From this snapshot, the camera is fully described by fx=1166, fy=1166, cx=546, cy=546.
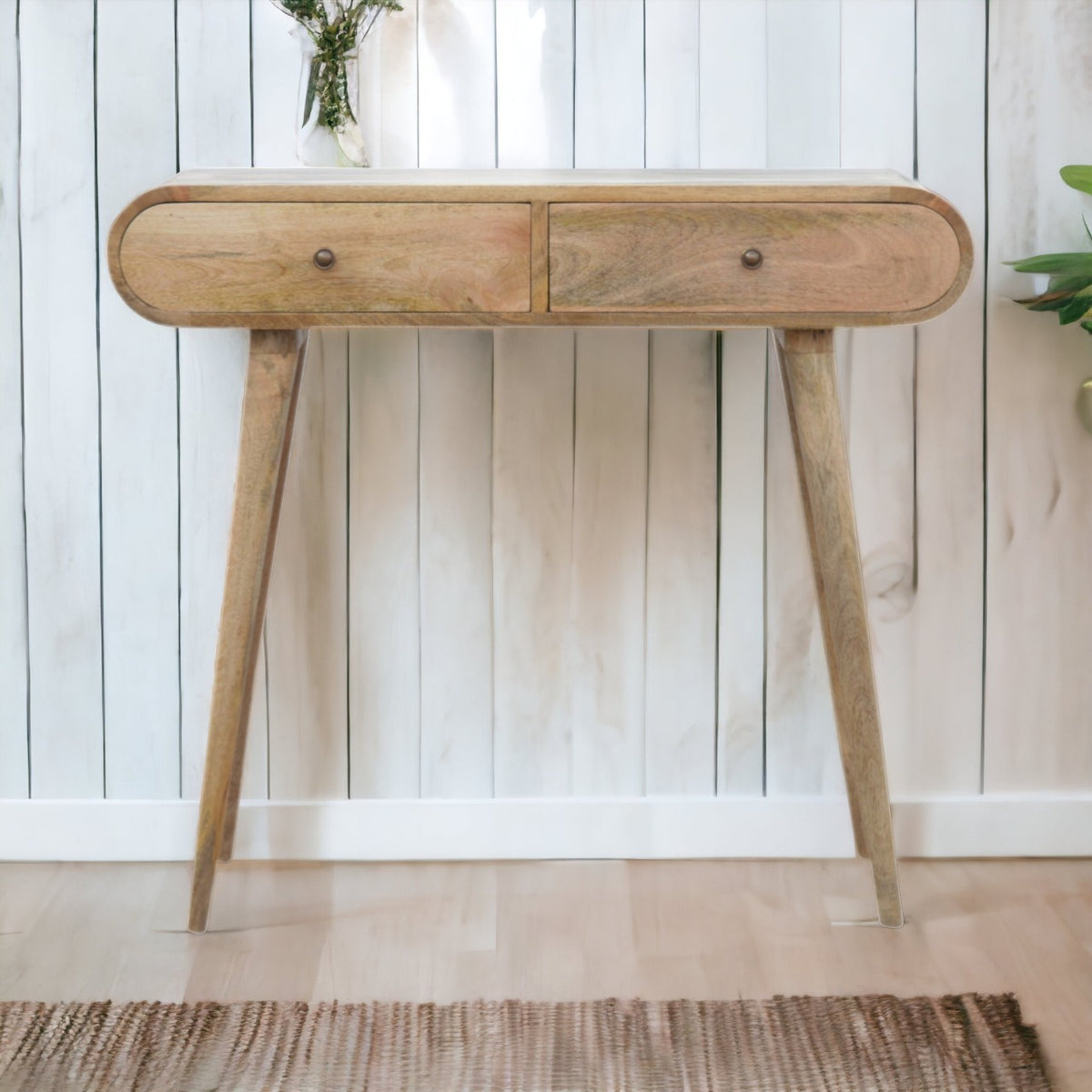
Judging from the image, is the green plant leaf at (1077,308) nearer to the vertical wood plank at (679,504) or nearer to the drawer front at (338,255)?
the vertical wood plank at (679,504)

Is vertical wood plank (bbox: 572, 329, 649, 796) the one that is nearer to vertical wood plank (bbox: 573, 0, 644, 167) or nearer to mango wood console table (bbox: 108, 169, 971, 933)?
vertical wood plank (bbox: 573, 0, 644, 167)

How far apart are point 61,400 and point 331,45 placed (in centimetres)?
54

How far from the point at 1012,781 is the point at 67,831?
4.01ft

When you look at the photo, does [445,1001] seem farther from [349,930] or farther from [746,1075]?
[746,1075]

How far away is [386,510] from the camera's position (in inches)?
Result: 57.6

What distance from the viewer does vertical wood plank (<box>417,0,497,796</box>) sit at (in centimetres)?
139

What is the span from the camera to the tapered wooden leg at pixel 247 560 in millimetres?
1174

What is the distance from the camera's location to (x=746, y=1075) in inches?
40.8

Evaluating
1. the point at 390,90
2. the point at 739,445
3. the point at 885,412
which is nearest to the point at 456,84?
the point at 390,90

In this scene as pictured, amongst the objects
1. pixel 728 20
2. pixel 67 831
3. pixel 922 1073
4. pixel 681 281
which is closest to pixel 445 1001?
pixel 922 1073

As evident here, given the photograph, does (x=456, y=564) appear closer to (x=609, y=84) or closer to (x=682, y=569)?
(x=682, y=569)

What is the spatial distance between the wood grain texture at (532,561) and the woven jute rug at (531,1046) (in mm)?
406

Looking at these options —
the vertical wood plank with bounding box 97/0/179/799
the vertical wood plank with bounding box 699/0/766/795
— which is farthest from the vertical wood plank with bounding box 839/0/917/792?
the vertical wood plank with bounding box 97/0/179/799

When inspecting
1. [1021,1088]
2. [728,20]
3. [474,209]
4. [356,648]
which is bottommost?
[1021,1088]
